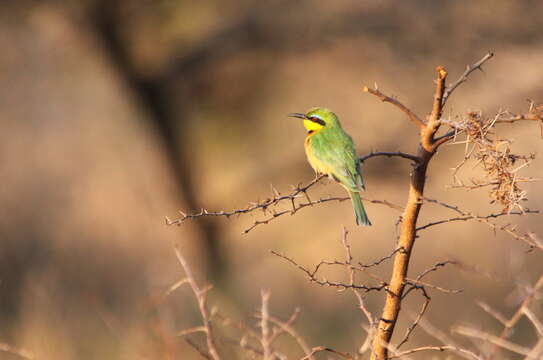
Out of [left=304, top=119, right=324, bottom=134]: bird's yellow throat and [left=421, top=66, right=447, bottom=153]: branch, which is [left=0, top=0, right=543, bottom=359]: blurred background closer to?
[left=304, top=119, right=324, bottom=134]: bird's yellow throat

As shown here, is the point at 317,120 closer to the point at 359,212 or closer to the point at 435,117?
the point at 359,212

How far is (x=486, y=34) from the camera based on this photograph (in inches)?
251

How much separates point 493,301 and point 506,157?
771 cm

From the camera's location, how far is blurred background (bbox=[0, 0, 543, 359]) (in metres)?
6.41

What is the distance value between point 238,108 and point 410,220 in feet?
16.9

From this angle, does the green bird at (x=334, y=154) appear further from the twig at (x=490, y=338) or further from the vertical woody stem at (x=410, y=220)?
the twig at (x=490, y=338)

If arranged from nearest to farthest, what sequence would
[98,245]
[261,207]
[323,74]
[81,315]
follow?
[261,207]
[323,74]
[81,315]
[98,245]

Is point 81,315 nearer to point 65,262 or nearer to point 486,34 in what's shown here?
point 65,262

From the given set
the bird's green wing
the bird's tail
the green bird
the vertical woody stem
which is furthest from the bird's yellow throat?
the vertical woody stem

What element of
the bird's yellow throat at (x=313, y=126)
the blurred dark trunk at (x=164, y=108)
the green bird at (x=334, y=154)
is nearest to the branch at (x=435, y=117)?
the green bird at (x=334, y=154)

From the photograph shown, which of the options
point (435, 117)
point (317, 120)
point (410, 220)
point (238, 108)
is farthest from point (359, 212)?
point (238, 108)

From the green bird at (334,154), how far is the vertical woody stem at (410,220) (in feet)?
3.17

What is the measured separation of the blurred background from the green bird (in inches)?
49.0

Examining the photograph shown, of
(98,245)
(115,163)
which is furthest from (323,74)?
(115,163)
